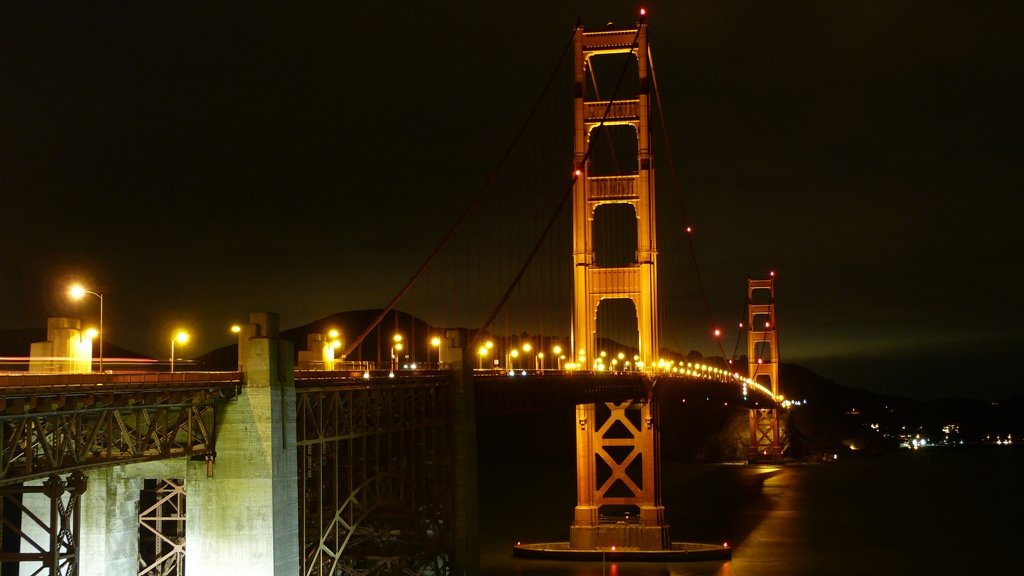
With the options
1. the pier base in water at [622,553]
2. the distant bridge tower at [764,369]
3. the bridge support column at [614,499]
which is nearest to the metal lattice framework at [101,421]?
the pier base in water at [622,553]

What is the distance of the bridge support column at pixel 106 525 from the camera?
74.9 ft

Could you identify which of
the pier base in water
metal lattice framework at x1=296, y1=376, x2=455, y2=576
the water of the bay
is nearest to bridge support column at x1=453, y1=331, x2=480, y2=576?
metal lattice framework at x1=296, y1=376, x2=455, y2=576

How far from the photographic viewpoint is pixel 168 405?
19.7 meters

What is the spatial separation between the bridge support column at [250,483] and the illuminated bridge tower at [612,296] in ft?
85.1

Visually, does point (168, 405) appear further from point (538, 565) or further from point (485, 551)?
point (485, 551)

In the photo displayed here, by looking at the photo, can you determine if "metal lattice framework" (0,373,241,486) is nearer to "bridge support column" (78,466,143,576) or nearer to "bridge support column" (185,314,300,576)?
"bridge support column" (185,314,300,576)

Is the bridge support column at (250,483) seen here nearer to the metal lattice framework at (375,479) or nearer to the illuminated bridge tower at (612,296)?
the metal lattice framework at (375,479)

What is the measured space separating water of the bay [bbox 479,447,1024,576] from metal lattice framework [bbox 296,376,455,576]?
1398cm

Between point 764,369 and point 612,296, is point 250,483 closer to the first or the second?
point 612,296

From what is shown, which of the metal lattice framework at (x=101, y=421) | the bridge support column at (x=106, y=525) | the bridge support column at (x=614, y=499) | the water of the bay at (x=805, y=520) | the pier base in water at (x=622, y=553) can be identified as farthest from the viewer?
the water of the bay at (x=805, y=520)

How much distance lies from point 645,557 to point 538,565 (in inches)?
160

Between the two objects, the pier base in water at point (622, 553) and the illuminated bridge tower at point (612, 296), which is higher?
the illuminated bridge tower at point (612, 296)

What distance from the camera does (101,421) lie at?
17891 millimetres

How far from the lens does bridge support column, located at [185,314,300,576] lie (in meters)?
21.1
